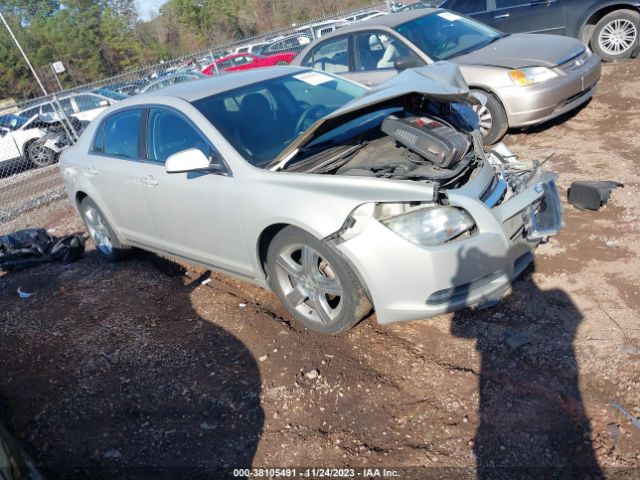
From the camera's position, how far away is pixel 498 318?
3088 mm

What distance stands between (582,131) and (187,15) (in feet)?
167

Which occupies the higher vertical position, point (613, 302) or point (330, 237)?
point (330, 237)

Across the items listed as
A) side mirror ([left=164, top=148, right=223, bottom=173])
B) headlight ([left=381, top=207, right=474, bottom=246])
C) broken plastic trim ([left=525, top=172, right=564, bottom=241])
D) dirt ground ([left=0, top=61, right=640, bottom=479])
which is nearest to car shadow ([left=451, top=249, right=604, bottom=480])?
dirt ground ([left=0, top=61, right=640, bottom=479])

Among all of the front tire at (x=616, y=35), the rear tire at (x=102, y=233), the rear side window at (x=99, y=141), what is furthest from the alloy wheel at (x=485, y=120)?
the rear tire at (x=102, y=233)

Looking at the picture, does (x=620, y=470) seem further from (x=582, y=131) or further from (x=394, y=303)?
(x=582, y=131)

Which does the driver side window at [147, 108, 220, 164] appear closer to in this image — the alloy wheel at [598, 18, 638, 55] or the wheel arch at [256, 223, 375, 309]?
the wheel arch at [256, 223, 375, 309]

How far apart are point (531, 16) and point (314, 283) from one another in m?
7.03

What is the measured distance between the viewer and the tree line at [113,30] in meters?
38.9

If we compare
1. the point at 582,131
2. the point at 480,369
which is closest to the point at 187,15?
the point at 582,131

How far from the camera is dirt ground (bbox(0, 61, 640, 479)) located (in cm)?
234

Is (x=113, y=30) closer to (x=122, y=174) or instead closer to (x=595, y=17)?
(x=595, y=17)

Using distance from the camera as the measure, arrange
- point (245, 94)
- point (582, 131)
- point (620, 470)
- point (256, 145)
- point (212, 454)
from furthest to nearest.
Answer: point (582, 131)
point (245, 94)
point (256, 145)
point (212, 454)
point (620, 470)

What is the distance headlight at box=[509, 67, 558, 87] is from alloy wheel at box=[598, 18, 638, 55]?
3.27 meters

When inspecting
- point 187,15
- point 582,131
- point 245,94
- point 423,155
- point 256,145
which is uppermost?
point 187,15
